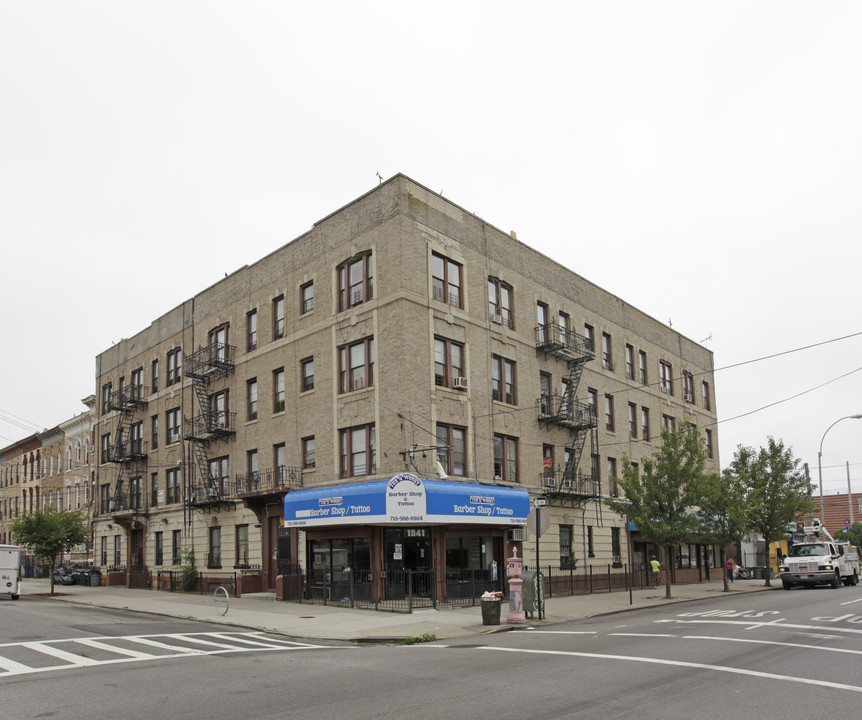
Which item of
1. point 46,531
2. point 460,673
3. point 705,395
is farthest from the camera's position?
point 705,395

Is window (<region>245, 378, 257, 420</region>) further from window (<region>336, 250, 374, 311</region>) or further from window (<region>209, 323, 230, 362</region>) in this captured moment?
window (<region>336, 250, 374, 311</region>)

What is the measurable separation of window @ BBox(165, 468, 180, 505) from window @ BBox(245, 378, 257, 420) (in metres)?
7.33

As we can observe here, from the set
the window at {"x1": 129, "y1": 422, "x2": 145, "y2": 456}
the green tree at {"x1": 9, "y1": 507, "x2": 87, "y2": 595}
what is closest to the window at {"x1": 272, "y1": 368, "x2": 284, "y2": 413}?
the window at {"x1": 129, "y1": 422, "x2": 145, "y2": 456}

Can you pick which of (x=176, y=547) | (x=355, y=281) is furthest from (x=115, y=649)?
(x=176, y=547)

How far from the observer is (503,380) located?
29.5m

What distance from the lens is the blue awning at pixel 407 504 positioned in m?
22.9

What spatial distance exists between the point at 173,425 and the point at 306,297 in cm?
1263

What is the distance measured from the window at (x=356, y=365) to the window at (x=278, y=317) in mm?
4770

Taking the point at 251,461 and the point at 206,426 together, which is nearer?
the point at 251,461

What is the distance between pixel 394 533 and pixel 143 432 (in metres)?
21.7

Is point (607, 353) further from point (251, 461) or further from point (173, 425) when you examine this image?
point (173, 425)

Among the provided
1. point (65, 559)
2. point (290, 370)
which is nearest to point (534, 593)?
point (290, 370)

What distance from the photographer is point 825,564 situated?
34188 millimetres

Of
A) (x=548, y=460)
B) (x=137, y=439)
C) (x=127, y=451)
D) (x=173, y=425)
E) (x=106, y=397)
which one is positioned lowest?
(x=548, y=460)
